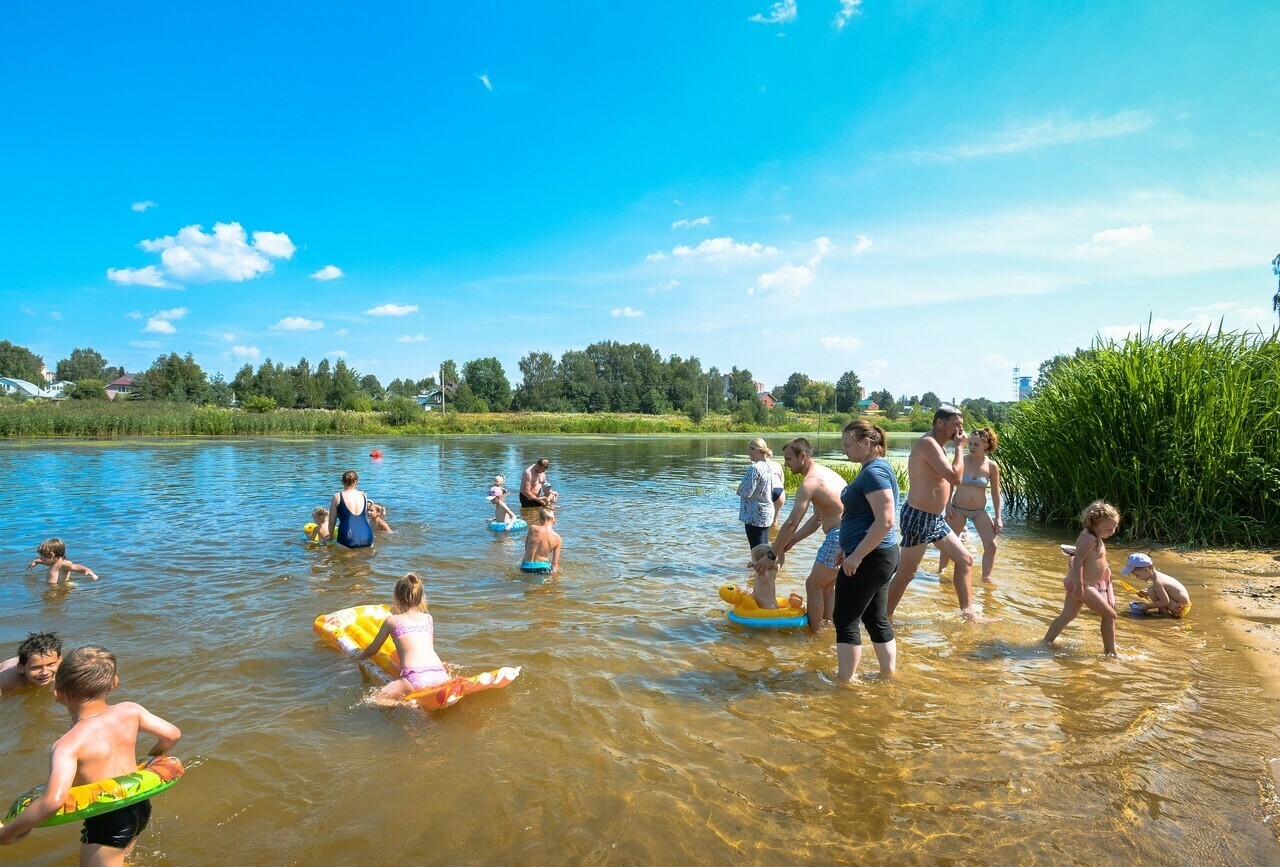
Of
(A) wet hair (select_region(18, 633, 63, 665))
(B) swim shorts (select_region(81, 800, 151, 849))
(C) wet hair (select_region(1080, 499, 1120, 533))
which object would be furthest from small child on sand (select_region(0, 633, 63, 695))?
(C) wet hair (select_region(1080, 499, 1120, 533))

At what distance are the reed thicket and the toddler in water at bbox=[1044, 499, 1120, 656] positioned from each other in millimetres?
6638

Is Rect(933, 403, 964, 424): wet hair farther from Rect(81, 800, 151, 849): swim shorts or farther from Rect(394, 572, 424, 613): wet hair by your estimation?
Rect(81, 800, 151, 849): swim shorts

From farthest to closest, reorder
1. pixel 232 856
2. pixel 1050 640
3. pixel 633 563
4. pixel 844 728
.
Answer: pixel 633 563 < pixel 1050 640 < pixel 844 728 < pixel 232 856

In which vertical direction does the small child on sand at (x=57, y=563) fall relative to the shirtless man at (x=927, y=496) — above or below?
below

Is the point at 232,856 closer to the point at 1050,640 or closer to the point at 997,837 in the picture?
the point at 997,837

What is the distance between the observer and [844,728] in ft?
16.4

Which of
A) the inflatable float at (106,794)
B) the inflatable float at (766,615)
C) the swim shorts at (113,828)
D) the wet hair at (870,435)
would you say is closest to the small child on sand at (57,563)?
the swim shorts at (113,828)

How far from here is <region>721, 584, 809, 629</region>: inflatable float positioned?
7324 millimetres

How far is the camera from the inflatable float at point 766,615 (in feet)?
24.0

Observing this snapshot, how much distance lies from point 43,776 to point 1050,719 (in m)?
7.35

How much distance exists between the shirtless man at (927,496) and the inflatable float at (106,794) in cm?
600

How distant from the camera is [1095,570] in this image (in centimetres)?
629

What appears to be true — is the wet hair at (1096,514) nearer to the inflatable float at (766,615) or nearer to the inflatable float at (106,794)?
the inflatable float at (766,615)

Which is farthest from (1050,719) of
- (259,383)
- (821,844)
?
(259,383)
